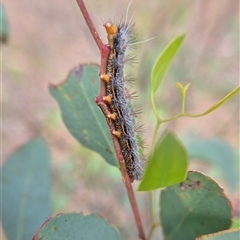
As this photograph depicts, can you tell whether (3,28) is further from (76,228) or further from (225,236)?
(225,236)

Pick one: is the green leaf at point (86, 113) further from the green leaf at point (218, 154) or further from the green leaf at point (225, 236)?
the green leaf at point (218, 154)

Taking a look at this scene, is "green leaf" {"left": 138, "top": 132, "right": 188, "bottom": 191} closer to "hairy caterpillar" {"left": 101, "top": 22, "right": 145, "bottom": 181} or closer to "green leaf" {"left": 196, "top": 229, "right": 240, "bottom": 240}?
"green leaf" {"left": 196, "top": 229, "right": 240, "bottom": 240}

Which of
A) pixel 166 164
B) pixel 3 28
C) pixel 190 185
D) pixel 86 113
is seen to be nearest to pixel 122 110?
pixel 86 113

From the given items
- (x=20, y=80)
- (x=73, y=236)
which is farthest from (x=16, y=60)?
(x=73, y=236)

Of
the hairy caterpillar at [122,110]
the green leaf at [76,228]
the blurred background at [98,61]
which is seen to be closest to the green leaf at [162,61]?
the hairy caterpillar at [122,110]

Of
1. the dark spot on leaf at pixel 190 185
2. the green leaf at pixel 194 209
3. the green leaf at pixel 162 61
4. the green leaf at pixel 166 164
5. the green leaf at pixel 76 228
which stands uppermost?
the green leaf at pixel 162 61
